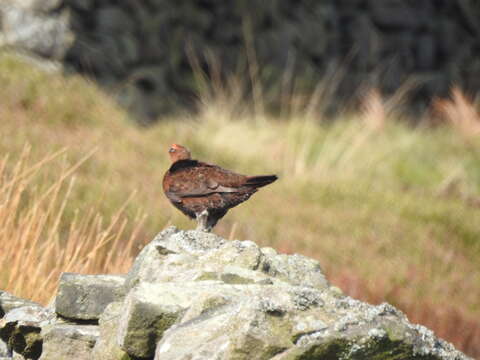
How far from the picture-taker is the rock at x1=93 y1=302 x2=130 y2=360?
315 centimetres

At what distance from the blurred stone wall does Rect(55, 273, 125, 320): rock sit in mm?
7812

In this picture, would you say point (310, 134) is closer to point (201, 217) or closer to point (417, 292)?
point (417, 292)

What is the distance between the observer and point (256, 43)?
1373 cm

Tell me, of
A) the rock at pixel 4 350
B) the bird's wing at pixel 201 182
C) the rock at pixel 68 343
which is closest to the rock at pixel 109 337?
the rock at pixel 68 343

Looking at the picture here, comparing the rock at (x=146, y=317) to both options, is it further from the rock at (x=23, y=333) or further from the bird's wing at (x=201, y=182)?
the bird's wing at (x=201, y=182)

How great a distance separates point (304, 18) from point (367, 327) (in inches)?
486

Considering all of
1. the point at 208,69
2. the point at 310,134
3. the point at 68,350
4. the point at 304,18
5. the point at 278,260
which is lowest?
the point at 68,350

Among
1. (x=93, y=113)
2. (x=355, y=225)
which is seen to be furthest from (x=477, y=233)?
(x=93, y=113)

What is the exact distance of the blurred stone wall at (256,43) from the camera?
11266mm

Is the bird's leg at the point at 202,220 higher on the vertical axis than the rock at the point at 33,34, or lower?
lower

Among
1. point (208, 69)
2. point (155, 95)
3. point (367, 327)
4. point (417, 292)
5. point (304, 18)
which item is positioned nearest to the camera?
point (367, 327)

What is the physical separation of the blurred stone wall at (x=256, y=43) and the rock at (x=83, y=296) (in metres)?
7.81

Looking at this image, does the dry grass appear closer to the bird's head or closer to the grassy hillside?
the grassy hillside

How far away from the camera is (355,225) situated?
9477mm
